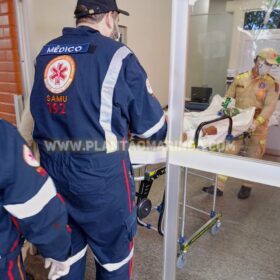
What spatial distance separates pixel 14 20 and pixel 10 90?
44cm

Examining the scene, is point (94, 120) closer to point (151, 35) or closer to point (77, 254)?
point (77, 254)

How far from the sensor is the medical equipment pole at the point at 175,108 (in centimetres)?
109

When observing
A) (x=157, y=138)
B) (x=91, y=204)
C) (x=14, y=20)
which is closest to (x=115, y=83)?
(x=157, y=138)

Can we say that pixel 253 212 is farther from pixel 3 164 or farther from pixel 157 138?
pixel 3 164

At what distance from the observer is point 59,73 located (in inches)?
43.1

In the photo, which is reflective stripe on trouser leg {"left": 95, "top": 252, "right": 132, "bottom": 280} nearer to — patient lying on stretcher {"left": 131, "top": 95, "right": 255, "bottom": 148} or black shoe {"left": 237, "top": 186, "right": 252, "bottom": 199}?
patient lying on stretcher {"left": 131, "top": 95, "right": 255, "bottom": 148}

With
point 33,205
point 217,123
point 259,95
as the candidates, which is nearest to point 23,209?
point 33,205

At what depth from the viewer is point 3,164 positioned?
689mm

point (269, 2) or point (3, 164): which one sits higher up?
point (269, 2)

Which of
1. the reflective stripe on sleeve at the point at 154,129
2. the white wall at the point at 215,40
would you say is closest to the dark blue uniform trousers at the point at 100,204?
the reflective stripe on sleeve at the point at 154,129

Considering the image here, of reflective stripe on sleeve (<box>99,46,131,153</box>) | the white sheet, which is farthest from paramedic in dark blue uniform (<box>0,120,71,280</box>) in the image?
the white sheet

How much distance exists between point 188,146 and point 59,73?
64cm

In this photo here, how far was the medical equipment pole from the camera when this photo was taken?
3.59 ft

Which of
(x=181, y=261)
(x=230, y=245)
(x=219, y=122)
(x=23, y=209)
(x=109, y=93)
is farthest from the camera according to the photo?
(x=219, y=122)
